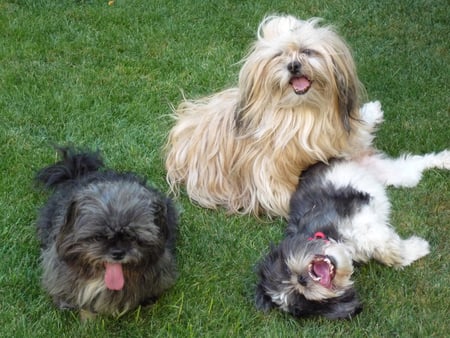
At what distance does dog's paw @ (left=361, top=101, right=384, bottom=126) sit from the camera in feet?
16.8

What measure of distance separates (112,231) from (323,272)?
104 centimetres

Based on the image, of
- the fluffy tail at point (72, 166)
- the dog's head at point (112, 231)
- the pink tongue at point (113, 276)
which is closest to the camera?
the dog's head at point (112, 231)

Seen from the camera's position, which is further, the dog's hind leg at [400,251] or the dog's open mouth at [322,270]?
the dog's hind leg at [400,251]

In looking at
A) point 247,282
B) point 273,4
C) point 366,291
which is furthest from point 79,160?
point 273,4

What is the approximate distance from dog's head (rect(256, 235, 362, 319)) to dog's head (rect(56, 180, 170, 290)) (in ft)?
2.01

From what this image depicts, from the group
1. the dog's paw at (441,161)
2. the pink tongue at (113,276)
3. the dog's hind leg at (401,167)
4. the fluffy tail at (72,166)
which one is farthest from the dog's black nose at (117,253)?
the dog's paw at (441,161)

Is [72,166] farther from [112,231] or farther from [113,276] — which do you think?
[112,231]

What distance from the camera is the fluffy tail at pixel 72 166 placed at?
396 centimetres

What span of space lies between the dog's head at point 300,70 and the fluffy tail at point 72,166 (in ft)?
3.33

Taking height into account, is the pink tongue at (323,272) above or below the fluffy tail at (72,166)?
above

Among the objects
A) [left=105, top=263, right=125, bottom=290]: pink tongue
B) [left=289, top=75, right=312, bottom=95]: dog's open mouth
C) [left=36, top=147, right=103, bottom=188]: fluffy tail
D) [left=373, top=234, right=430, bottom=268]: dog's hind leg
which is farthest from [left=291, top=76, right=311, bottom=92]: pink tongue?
[left=105, top=263, right=125, bottom=290]: pink tongue

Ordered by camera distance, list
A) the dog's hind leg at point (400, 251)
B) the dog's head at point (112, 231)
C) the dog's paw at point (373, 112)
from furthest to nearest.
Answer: the dog's paw at point (373, 112) → the dog's hind leg at point (400, 251) → the dog's head at point (112, 231)

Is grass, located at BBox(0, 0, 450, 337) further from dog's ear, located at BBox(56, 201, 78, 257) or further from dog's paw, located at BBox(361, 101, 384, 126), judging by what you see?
dog's ear, located at BBox(56, 201, 78, 257)

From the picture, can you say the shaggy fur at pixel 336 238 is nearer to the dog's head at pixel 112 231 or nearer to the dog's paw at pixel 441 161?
the dog's paw at pixel 441 161
